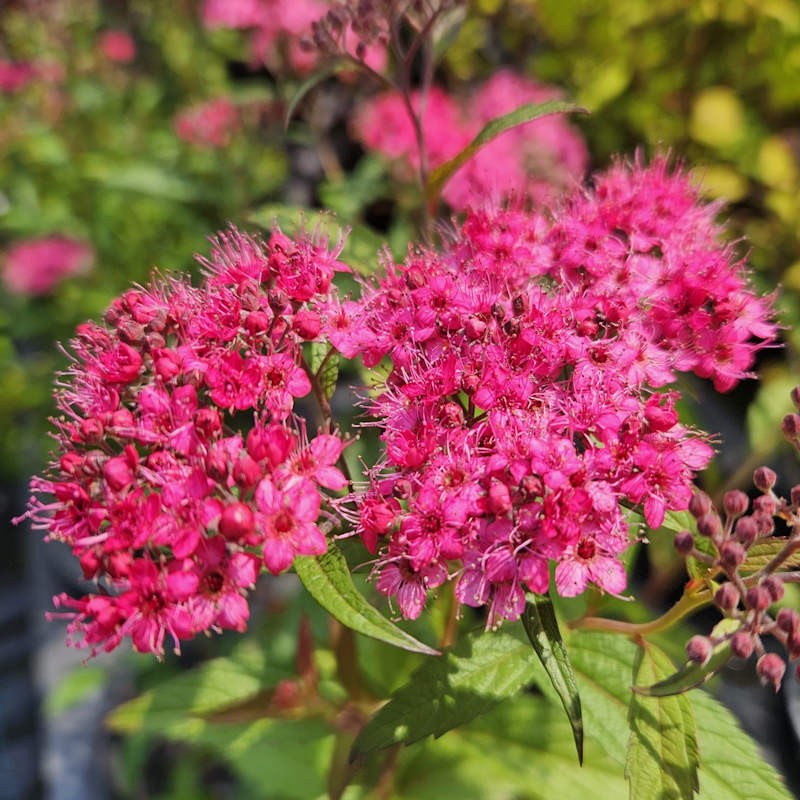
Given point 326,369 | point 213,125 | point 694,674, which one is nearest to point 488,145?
point 213,125

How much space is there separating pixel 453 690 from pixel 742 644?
13.5 inches

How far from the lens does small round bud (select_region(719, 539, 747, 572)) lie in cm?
82


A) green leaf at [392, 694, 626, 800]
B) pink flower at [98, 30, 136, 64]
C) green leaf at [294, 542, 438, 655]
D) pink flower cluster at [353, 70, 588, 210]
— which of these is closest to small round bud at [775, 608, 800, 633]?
green leaf at [294, 542, 438, 655]

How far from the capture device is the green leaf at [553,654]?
0.80 meters

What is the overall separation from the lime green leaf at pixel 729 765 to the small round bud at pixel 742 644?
275 millimetres

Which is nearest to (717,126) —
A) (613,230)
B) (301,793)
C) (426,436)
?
(613,230)

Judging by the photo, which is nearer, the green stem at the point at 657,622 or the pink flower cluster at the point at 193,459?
the pink flower cluster at the point at 193,459

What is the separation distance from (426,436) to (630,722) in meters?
0.41

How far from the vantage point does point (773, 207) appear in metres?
2.40

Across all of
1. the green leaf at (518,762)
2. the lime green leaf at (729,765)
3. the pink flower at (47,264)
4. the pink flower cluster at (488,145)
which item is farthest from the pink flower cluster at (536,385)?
the pink flower at (47,264)

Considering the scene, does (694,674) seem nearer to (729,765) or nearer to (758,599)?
(758,599)

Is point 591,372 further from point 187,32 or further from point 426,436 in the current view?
point 187,32

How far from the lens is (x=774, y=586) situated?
0.83 meters

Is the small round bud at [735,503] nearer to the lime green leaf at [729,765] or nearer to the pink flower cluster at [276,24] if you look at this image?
the lime green leaf at [729,765]
